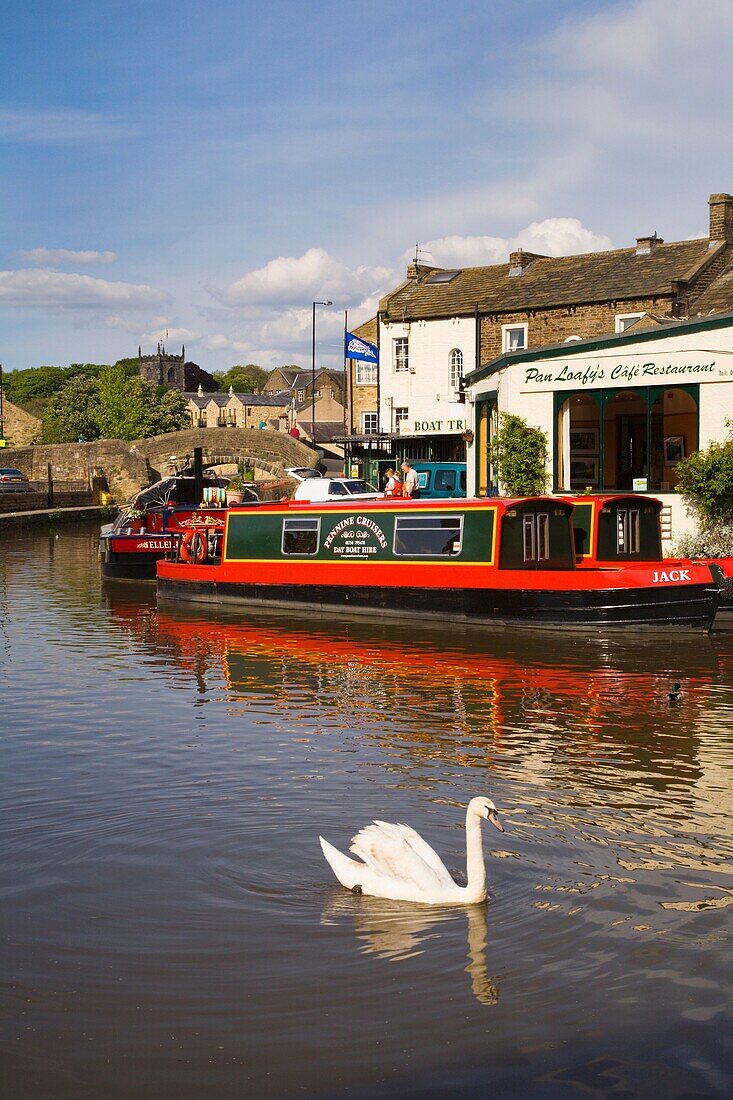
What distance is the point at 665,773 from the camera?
10.1 metres

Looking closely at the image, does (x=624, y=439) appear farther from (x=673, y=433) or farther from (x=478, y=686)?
(x=478, y=686)

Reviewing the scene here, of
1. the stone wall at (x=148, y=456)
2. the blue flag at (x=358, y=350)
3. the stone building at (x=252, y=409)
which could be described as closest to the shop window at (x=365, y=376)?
the stone wall at (x=148, y=456)

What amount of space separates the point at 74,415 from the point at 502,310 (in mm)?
58623

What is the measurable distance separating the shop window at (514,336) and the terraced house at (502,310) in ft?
0.12

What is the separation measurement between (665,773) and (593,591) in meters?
7.78

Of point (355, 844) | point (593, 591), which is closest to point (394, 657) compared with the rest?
point (593, 591)

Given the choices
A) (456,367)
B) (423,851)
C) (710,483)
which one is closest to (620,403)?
(710,483)

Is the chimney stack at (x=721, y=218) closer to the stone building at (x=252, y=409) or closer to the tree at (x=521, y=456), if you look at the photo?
the tree at (x=521, y=456)

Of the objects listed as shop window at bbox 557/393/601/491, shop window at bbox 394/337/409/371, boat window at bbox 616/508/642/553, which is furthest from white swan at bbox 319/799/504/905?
shop window at bbox 394/337/409/371

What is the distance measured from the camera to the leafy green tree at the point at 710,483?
854 inches

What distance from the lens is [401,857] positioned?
271 inches

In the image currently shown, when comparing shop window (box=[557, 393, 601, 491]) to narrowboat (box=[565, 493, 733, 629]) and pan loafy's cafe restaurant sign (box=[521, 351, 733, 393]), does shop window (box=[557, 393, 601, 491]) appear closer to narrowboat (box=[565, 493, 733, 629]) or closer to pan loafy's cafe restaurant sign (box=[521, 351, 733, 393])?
pan loafy's cafe restaurant sign (box=[521, 351, 733, 393])

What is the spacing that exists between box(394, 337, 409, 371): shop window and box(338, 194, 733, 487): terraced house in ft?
0.13

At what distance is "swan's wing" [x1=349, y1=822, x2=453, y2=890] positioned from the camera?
6.86 meters
